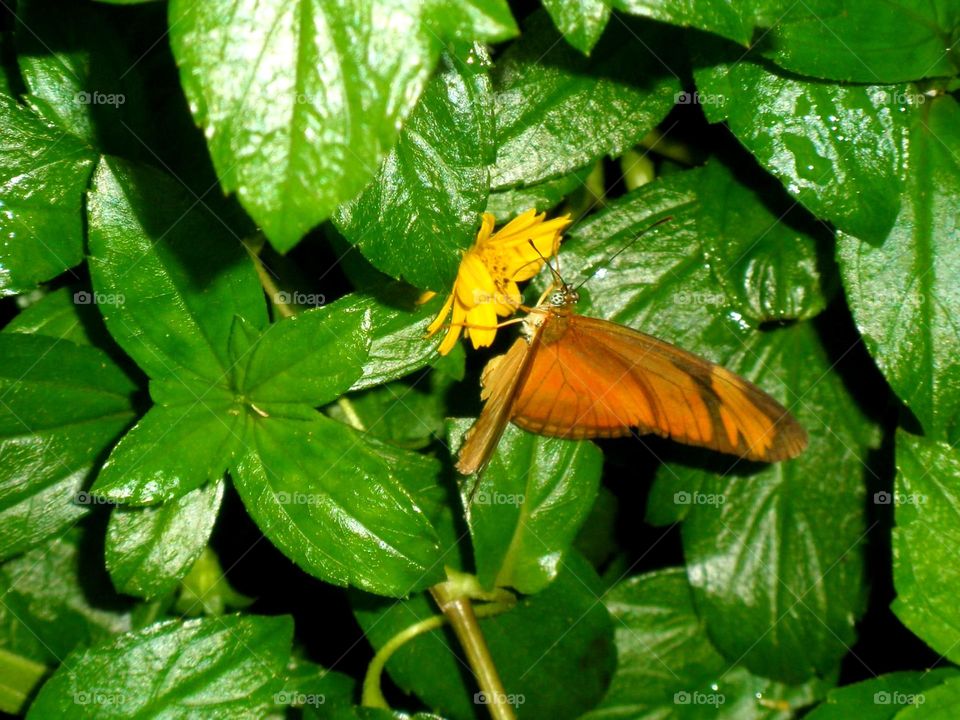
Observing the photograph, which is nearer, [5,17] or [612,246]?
[5,17]

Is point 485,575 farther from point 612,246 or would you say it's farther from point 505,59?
point 505,59

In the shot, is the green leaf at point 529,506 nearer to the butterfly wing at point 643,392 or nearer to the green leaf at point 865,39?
the butterfly wing at point 643,392

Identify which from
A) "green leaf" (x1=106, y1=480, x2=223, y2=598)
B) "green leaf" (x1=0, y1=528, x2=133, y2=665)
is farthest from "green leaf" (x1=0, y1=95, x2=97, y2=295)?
"green leaf" (x1=0, y1=528, x2=133, y2=665)

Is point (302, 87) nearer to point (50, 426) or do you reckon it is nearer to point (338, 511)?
point (338, 511)

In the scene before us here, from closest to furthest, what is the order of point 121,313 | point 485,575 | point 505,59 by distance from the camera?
point 121,313 → point 505,59 → point 485,575

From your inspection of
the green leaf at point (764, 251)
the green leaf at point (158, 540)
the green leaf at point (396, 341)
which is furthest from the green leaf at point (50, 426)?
the green leaf at point (764, 251)

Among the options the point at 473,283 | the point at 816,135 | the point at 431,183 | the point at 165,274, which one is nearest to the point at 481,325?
the point at 473,283

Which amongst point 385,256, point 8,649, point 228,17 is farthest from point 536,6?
point 8,649
